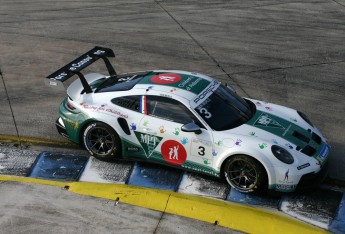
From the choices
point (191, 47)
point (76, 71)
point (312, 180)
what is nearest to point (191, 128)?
point (312, 180)

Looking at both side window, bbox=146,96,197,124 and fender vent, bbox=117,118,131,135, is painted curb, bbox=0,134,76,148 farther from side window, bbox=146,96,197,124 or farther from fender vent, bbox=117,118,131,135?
side window, bbox=146,96,197,124

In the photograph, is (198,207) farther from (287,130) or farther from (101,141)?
(101,141)

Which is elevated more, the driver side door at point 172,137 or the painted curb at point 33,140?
the driver side door at point 172,137

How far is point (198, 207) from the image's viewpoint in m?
8.34

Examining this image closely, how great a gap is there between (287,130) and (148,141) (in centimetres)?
228

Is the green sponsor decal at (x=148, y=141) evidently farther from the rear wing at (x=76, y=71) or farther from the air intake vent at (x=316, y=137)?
the air intake vent at (x=316, y=137)

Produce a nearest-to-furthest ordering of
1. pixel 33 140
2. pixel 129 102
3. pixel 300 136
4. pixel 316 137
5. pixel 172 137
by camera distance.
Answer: pixel 172 137 < pixel 300 136 < pixel 316 137 < pixel 129 102 < pixel 33 140

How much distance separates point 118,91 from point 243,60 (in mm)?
5440

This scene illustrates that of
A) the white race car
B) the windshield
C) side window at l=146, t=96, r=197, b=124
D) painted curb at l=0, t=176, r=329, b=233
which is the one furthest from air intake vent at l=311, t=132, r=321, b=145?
side window at l=146, t=96, r=197, b=124

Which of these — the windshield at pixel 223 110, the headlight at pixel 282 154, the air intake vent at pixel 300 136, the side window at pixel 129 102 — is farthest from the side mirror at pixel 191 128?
the air intake vent at pixel 300 136

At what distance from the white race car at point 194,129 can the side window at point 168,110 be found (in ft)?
0.05

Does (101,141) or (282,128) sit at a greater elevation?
(282,128)

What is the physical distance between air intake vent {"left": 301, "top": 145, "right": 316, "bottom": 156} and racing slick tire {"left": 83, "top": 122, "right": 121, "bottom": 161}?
120 inches

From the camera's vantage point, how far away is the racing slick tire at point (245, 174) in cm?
842
